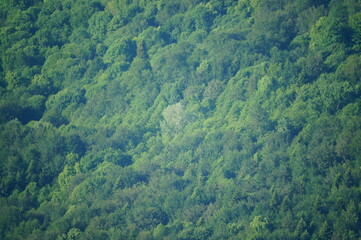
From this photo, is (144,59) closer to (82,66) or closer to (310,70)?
(82,66)

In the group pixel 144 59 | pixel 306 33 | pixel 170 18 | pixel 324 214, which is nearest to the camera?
pixel 324 214

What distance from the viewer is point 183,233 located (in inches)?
3364

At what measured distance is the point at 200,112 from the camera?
11181 centimetres

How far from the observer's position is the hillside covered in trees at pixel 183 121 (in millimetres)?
88062

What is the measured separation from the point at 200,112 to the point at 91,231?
1222 inches

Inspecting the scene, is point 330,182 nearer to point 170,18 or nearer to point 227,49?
point 227,49

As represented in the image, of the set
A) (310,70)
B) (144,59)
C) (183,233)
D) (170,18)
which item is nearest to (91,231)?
(183,233)

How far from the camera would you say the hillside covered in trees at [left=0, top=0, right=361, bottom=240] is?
8806 cm

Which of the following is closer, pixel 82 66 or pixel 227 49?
pixel 227 49

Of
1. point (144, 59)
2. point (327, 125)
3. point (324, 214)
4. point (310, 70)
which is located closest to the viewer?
point (324, 214)

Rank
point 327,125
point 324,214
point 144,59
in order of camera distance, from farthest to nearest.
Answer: point 144,59
point 327,125
point 324,214

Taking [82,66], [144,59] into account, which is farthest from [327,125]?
[82,66]

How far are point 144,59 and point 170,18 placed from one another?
42.5 feet

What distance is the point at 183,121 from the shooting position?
11219 cm
